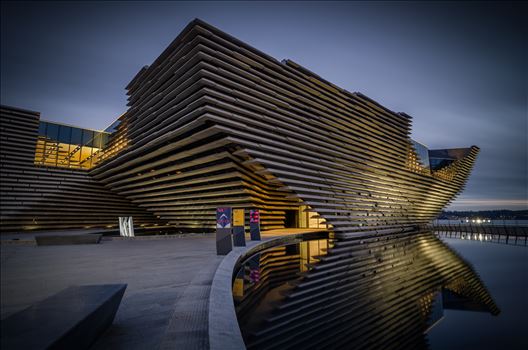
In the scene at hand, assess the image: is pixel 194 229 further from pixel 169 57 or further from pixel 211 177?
pixel 169 57

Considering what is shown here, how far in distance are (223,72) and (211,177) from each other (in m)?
6.29

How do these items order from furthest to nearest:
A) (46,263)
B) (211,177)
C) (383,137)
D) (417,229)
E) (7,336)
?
(417,229) < (383,137) < (211,177) < (46,263) < (7,336)

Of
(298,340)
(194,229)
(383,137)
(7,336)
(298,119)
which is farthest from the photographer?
(383,137)

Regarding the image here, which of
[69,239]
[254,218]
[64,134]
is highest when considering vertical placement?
[64,134]

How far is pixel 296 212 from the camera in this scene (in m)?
27.7

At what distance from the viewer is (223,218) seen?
29.7ft

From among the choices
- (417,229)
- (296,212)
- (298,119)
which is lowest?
(417,229)

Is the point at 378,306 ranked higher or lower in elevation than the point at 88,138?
lower

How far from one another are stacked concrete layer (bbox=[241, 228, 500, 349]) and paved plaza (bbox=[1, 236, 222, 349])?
1010 mm

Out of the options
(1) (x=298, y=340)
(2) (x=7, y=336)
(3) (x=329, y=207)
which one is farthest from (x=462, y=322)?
(3) (x=329, y=207)

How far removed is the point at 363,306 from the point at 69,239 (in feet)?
43.7

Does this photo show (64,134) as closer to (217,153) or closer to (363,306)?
(217,153)

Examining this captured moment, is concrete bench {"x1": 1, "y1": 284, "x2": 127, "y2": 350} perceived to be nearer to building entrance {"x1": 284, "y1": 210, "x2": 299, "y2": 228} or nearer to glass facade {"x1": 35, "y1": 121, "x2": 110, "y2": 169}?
building entrance {"x1": 284, "y1": 210, "x2": 299, "y2": 228}

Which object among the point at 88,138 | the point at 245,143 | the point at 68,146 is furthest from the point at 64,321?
the point at 88,138
